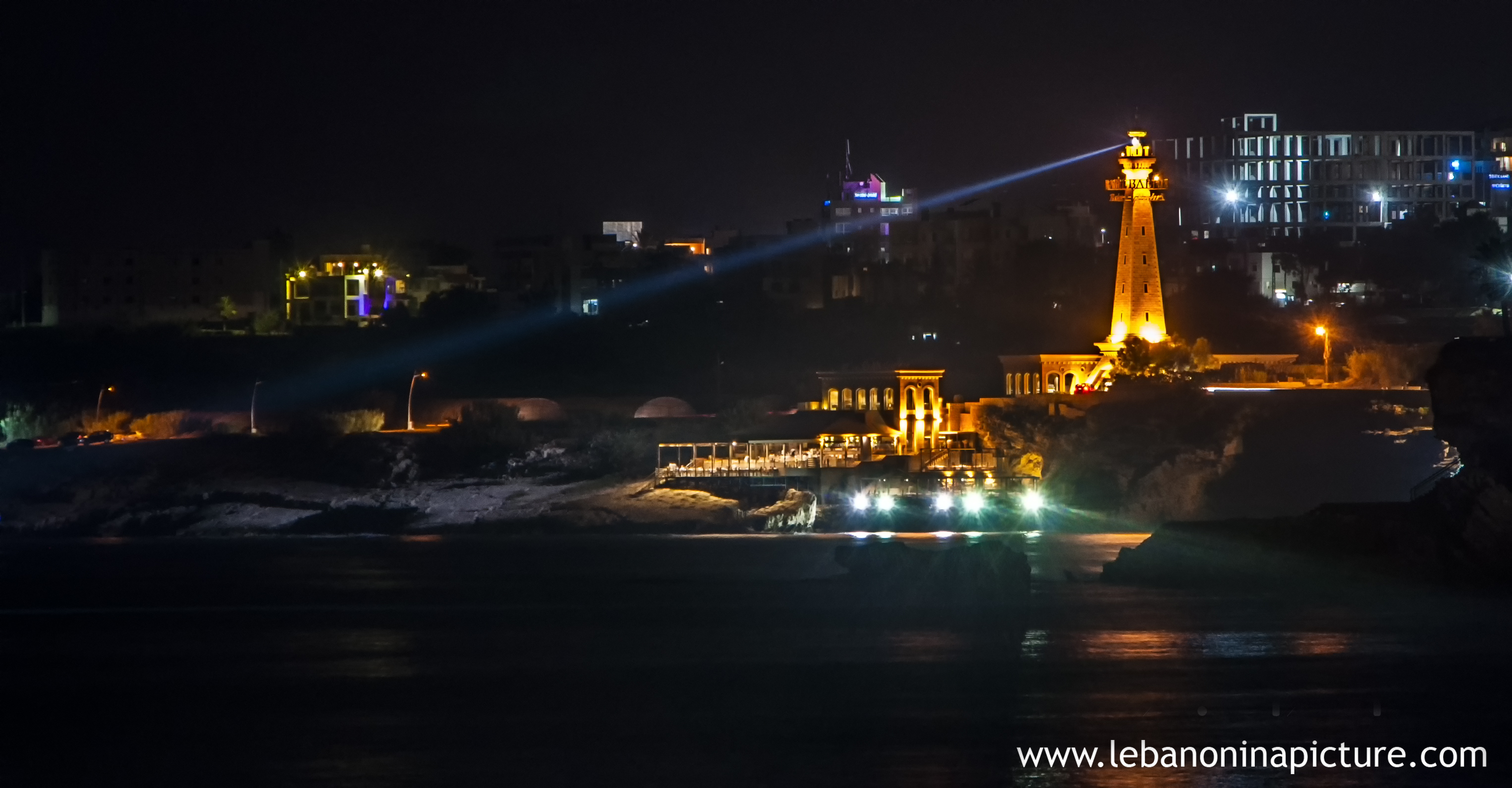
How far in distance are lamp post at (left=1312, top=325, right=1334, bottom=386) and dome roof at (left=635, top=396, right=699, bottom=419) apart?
2067 cm

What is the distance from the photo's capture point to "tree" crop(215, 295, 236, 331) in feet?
310

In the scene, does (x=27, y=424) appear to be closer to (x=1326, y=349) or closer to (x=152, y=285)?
(x=152, y=285)

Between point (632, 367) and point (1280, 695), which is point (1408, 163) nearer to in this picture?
point (632, 367)

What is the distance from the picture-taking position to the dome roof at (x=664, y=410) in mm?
68750

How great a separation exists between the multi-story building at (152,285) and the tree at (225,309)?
98 mm

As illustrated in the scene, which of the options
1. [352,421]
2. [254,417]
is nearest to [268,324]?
[254,417]

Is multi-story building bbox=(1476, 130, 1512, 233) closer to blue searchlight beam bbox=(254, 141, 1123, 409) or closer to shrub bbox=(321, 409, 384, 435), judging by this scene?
blue searchlight beam bbox=(254, 141, 1123, 409)

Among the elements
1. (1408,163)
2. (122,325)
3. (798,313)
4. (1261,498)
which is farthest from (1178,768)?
(1408,163)

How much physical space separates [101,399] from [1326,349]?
43.4m

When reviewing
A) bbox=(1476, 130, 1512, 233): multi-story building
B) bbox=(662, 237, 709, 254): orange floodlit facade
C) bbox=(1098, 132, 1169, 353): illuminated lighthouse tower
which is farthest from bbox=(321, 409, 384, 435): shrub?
bbox=(1476, 130, 1512, 233): multi-story building

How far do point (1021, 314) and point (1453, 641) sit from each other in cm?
5921

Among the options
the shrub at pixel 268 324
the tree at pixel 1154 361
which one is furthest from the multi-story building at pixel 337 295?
the tree at pixel 1154 361

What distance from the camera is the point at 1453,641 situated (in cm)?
2978

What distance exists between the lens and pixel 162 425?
69.7 metres
